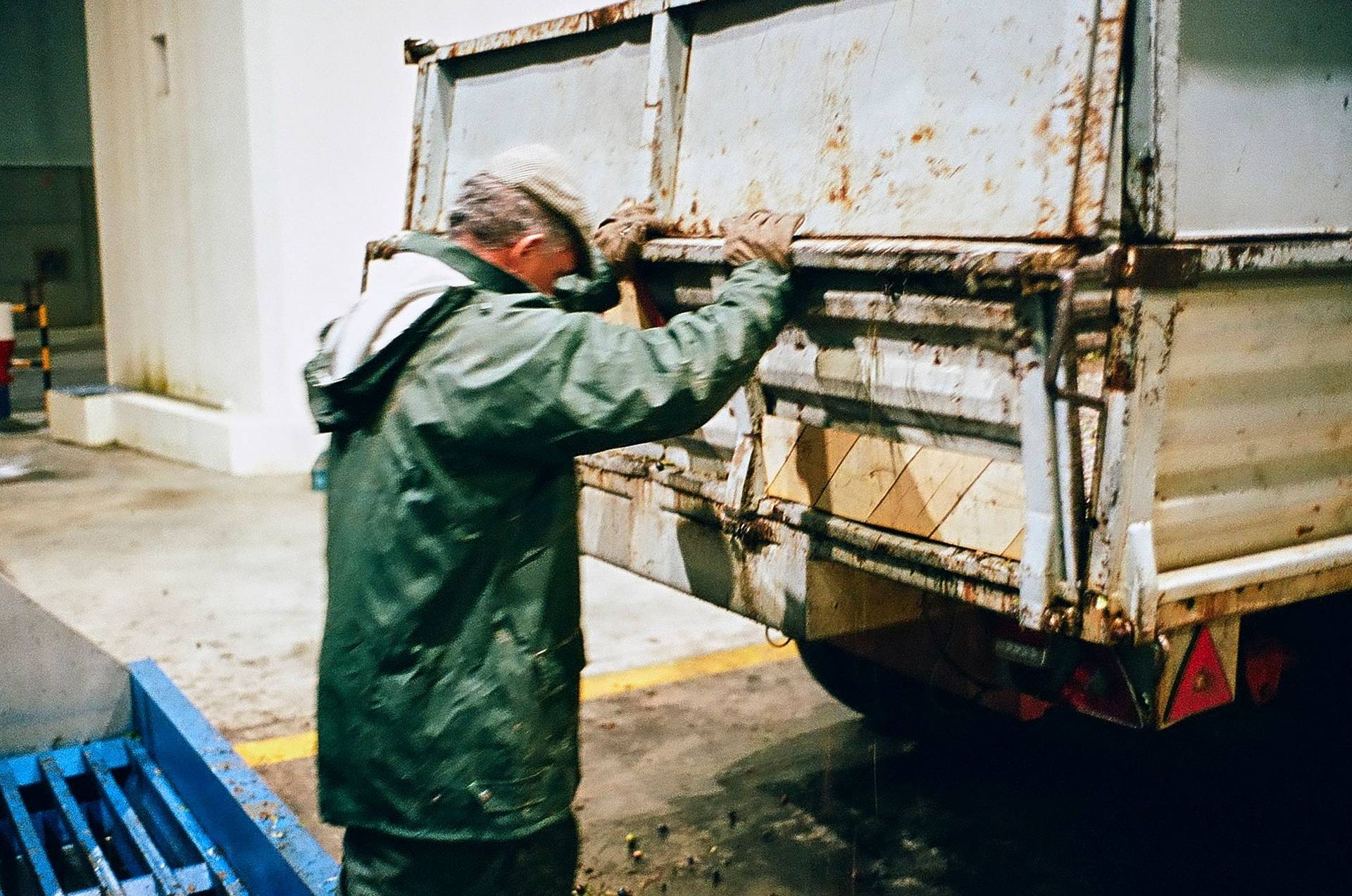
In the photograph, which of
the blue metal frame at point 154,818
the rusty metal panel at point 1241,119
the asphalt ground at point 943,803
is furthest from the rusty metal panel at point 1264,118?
the blue metal frame at point 154,818

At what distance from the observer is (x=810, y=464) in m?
2.97

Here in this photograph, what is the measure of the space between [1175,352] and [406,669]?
153 centimetres

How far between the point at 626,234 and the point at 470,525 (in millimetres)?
1326

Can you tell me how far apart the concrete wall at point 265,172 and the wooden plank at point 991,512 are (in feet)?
24.4

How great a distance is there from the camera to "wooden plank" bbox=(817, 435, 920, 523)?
276 cm

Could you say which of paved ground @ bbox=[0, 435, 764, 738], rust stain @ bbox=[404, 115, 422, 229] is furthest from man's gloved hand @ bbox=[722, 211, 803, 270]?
paved ground @ bbox=[0, 435, 764, 738]

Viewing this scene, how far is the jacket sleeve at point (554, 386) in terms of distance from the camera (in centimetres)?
204

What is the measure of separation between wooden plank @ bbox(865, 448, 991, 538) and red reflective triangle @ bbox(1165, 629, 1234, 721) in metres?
0.57

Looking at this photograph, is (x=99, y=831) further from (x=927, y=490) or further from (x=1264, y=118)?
(x=1264, y=118)

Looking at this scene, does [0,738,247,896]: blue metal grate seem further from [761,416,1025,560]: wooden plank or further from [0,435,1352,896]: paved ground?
[761,416,1025,560]: wooden plank

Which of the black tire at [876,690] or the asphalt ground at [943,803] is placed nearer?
the asphalt ground at [943,803]

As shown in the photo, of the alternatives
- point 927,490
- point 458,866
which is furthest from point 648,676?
point 458,866

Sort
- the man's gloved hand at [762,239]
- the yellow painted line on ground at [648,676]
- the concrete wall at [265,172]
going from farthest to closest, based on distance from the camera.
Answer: the concrete wall at [265,172], the yellow painted line on ground at [648,676], the man's gloved hand at [762,239]

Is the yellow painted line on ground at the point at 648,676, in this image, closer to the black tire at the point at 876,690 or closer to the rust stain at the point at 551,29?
the black tire at the point at 876,690
